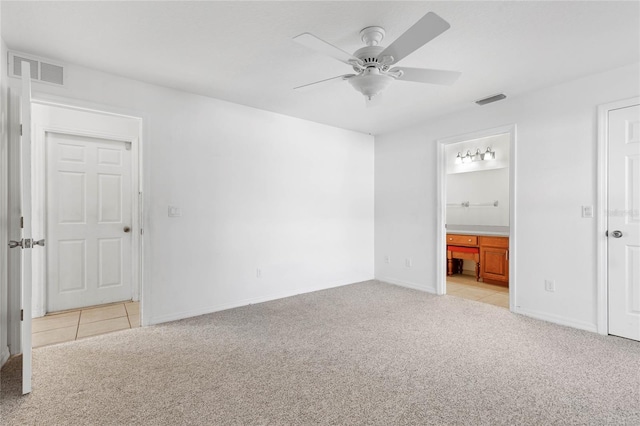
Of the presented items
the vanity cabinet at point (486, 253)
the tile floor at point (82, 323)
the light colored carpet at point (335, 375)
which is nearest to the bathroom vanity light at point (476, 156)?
the vanity cabinet at point (486, 253)

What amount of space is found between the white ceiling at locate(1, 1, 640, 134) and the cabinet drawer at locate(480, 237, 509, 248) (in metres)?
2.29

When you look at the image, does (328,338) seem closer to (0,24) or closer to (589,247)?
(589,247)

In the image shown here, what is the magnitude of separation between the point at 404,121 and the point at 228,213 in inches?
104

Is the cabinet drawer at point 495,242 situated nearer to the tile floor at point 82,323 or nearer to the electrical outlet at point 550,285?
the electrical outlet at point 550,285

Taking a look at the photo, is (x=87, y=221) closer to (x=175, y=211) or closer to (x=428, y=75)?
(x=175, y=211)

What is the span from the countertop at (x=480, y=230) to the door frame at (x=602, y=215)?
1.88 metres

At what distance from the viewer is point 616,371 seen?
2207 millimetres

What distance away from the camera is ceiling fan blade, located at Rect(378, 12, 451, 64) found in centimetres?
160

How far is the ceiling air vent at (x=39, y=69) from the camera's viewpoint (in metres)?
2.48

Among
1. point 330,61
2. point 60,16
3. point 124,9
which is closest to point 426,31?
point 330,61

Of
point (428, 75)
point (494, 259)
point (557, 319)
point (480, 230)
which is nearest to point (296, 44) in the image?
point (428, 75)

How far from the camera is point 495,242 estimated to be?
4.83 metres

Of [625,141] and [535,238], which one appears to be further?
[535,238]

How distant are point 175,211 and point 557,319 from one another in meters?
3.97
